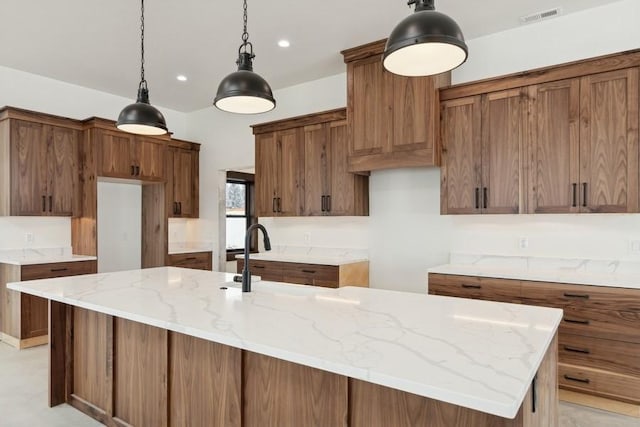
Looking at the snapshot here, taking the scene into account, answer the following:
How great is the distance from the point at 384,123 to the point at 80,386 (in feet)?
10.7

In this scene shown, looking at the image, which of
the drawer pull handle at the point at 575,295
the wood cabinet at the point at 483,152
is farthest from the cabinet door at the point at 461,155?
the drawer pull handle at the point at 575,295

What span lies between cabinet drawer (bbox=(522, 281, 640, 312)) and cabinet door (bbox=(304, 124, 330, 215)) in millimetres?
2270

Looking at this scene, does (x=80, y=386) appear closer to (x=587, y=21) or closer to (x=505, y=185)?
(x=505, y=185)

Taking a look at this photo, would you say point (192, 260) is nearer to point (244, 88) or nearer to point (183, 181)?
point (183, 181)

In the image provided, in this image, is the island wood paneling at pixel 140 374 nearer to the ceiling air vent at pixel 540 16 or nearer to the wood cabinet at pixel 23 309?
the wood cabinet at pixel 23 309

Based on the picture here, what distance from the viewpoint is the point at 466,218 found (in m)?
3.91

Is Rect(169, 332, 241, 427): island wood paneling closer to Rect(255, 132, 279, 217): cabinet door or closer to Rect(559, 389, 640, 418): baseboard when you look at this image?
Rect(559, 389, 640, 418): baseboard

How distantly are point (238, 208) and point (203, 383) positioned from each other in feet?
19.7

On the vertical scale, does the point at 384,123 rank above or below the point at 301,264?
above

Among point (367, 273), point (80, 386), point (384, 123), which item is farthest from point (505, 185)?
point (80, 386)

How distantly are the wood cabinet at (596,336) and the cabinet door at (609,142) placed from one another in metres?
0.66

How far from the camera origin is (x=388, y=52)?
1819 millimetres

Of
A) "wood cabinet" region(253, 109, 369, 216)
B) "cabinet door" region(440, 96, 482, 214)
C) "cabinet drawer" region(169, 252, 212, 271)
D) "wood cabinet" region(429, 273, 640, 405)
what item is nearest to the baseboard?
"wood cabinet" region(429, 273, 640, 405)

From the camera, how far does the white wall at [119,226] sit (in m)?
5.56
